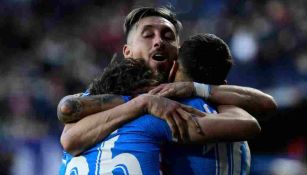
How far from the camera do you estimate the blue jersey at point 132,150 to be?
2.76m

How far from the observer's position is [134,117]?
2816mm

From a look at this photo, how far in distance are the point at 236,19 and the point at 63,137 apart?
188 inches

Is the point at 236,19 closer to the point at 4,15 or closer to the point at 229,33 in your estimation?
the point at 229,33

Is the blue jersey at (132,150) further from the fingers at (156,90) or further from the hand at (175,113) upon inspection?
the fingers at (156,90)

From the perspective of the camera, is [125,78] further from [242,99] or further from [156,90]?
[242,99]

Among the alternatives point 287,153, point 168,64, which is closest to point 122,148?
point 168,64

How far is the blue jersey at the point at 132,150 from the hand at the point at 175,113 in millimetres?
28

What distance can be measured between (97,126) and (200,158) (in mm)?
Answer: 413

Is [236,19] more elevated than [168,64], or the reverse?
[236,19]

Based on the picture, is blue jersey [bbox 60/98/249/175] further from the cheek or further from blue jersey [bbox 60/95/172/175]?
the cheek

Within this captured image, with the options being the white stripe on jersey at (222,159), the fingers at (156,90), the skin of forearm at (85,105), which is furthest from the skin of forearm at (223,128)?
the skin of forearm at (85,105)

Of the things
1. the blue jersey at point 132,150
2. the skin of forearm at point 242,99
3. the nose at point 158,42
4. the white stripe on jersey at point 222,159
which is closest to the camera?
the blue jersey at point 132,150

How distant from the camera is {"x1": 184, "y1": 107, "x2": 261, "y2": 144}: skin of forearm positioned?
277 centimetres

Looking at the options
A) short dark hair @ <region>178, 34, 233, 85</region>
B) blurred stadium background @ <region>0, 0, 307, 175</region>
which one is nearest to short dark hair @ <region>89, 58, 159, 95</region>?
short dark hair @ <region>178, 34, 233, 85</region>
